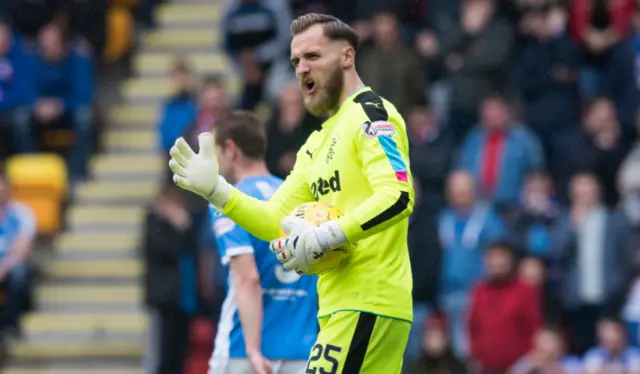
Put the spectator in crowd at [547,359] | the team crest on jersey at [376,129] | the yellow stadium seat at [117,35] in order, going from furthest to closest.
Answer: the yellow stadium seat at [117,35] < the spectator in crowd at [547,359] < the team crest on jersey at [376,129]

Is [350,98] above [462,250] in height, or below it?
above

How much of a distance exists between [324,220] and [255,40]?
400 inches

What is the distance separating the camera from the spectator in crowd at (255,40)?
16953 millimetres

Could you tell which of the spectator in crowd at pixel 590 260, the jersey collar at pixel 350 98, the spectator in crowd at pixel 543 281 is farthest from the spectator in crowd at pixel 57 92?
the jersey collar at pixel 350 98

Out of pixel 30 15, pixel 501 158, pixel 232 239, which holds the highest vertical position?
pixel 30 15

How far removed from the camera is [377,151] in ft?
23.1

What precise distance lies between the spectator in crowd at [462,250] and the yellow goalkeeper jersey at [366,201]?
7.13 metres

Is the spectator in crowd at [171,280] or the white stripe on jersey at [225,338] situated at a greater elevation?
the white stripe on jersey at [225,338]

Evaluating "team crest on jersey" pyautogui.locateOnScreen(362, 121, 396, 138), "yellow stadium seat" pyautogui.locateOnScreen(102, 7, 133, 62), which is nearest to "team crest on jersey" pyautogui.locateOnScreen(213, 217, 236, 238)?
"team crest on jersey" pyautogui.locateOnScreen(362, 121, 396, 138)

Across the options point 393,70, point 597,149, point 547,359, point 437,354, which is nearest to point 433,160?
point 393,70

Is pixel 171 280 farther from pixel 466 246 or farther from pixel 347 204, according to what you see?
pixel 347 204

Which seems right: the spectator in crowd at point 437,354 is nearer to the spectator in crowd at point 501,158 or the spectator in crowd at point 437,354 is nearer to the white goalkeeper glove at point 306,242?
the spectator in crowd at point 501,158

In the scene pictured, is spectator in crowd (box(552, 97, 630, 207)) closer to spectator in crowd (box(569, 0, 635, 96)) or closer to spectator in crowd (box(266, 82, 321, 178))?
spectator in crowd (box(569, 0, 635, 96))

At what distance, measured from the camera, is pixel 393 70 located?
15844 mm
